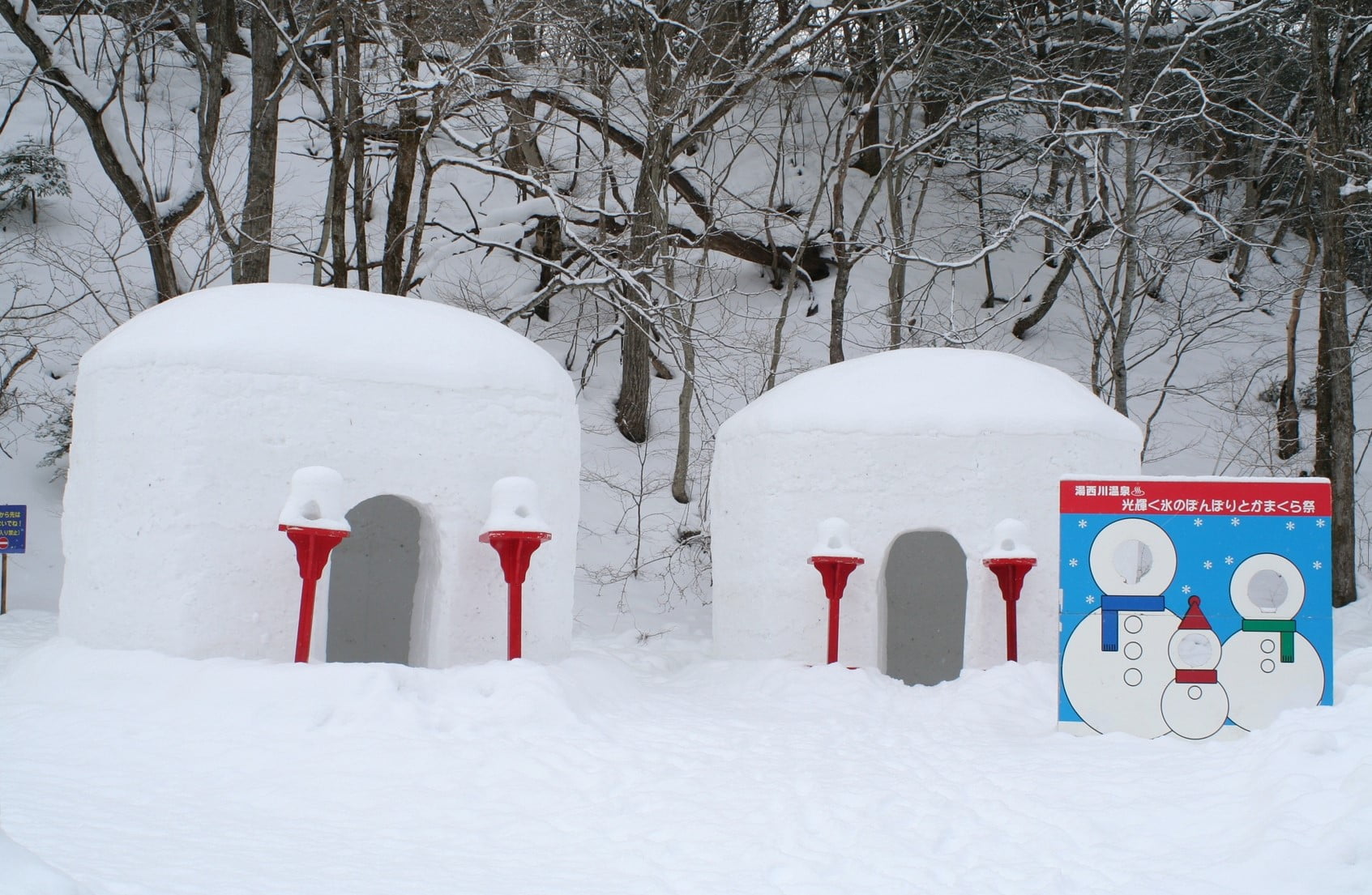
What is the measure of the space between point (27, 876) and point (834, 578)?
7.73 meters

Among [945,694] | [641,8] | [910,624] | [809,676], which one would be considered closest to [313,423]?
[809,676]

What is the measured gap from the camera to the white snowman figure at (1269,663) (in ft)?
23.3

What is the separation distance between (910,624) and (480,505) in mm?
5226

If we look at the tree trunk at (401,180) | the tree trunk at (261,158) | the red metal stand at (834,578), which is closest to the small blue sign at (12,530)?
the tree trunk at (261,158)

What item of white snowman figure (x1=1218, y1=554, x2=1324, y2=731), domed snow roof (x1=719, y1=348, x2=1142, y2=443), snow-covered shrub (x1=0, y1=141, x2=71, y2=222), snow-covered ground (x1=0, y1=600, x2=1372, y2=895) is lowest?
snow-covered ground (x1=0, y1=600, x2=1372, y2=895)

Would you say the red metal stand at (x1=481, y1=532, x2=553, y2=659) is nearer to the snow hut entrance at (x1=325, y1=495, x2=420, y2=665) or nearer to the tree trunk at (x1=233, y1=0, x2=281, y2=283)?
the snow hut entrance at (x1=325, y1=495, x2=420, y2=665)

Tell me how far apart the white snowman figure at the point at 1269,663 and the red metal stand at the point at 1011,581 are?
235 cm

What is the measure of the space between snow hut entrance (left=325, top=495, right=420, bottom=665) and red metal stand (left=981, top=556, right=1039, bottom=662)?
17.2ft

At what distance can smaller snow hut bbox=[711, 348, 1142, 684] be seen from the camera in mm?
9961

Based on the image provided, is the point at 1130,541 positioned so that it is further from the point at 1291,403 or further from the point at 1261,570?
the point at 1291,403

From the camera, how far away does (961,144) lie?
23375 mm

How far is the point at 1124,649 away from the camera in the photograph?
24.2 feet

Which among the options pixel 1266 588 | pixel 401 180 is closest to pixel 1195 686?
pixel 1266 588

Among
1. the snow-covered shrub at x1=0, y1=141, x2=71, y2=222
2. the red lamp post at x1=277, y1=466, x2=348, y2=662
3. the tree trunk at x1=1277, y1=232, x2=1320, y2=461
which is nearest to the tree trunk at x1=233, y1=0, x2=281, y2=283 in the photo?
the red lamp post at x1=277, y1=466, x2=348, y2=662
